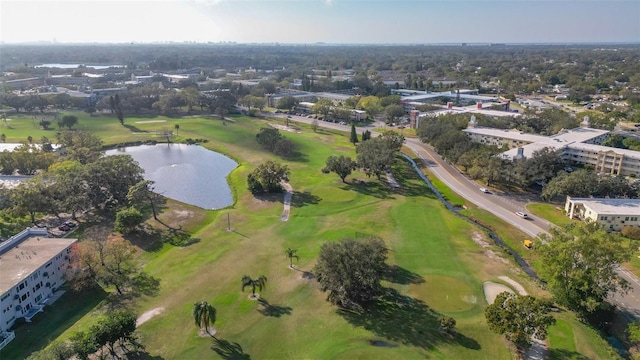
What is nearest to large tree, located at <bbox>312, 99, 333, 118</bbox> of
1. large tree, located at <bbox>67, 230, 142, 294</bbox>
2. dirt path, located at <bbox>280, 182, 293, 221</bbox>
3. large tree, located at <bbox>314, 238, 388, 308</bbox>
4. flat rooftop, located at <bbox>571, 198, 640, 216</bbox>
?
dirt path, located at <bbox>280, 182, 293, 221</bbox>

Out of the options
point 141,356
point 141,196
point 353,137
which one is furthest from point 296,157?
point 141,356

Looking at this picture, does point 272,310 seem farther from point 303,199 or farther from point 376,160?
point 376,160

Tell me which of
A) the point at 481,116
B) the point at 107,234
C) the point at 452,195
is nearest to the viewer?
the point at 107,234

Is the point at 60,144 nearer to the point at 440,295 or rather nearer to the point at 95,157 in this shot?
the point at 95,157

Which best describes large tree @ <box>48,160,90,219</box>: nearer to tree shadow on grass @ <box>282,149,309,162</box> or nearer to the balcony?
the balcony

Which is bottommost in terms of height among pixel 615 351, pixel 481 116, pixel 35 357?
pixel 615 351

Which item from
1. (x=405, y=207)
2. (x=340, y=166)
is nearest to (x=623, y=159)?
(x=405, y=207)

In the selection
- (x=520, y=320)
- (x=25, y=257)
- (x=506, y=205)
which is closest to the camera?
(x=520, y=320)
